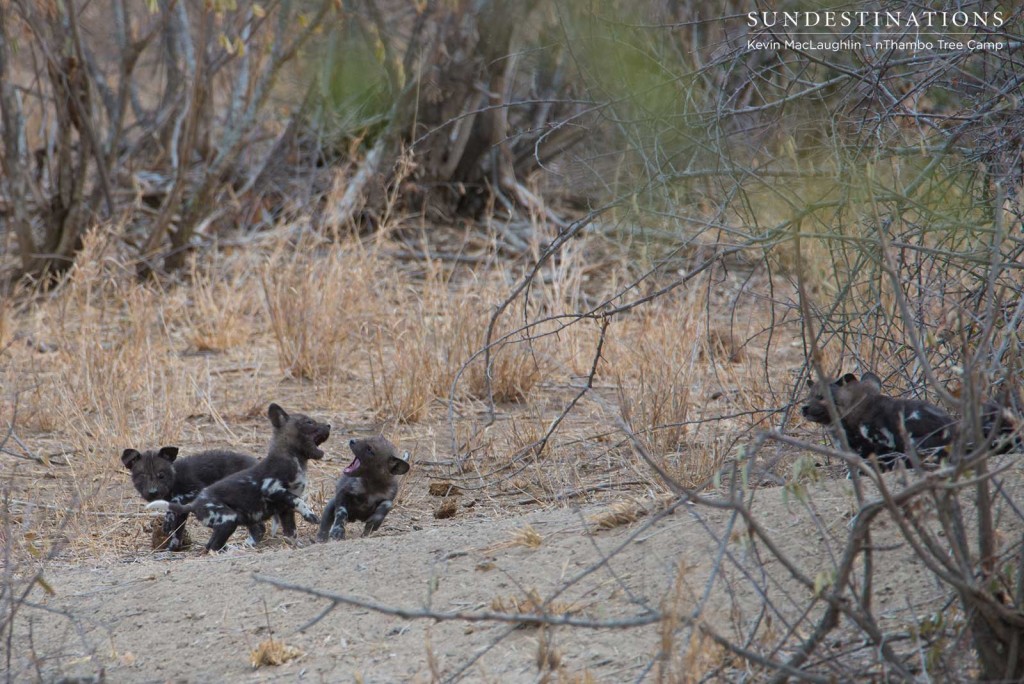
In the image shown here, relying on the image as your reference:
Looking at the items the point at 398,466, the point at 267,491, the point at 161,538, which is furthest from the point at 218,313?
the point at 398,466

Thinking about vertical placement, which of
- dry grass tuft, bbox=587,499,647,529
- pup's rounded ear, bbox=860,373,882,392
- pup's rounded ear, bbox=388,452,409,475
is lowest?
pup's rounded ear, bbox=388,452,409,475

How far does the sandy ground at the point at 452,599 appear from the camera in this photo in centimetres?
367

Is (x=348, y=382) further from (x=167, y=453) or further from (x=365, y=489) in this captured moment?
(x=365, y=489)

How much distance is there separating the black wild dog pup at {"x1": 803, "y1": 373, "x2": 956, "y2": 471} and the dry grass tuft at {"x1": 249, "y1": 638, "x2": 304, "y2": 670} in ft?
7.06

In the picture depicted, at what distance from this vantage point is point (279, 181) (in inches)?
520

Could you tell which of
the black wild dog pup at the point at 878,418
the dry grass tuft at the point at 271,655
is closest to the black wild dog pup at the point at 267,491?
the dry grass tuft at the point at 271,655

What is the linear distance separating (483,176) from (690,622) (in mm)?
10577

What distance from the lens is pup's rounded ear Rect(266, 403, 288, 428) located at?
5.95 m

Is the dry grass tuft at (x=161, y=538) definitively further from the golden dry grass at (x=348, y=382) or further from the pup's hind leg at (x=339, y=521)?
the pup's hind leg at (x=339, y=521)

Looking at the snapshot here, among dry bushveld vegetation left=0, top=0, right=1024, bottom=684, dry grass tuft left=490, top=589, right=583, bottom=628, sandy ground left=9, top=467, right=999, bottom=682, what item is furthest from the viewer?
dry grass tuft left=490, top=589, right=583, bottom=628

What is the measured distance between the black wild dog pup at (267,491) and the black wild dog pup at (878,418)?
93.2 inches

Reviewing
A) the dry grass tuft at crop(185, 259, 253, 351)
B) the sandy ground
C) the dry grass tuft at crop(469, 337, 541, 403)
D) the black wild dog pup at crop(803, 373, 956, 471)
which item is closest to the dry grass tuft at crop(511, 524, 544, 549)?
the sandy ground

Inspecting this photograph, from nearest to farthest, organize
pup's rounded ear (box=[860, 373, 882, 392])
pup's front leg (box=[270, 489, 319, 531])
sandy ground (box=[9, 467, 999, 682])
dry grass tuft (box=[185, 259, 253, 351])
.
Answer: sandy ground (box=[9, 467, 999, 682]) < pup's rounded ear (box=[860, 373, 882, 392]) < pup's front leg (box=[270, 489, 319, 531]) < dry grass tuft (box=[185, 259, 253, 351])

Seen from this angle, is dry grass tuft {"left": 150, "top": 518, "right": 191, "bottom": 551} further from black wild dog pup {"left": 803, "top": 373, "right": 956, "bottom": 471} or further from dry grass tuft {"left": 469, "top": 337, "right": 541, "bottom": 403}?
black wild dog pup {"left": 803, "top": 373, "right": 956, "bottom": 471}
